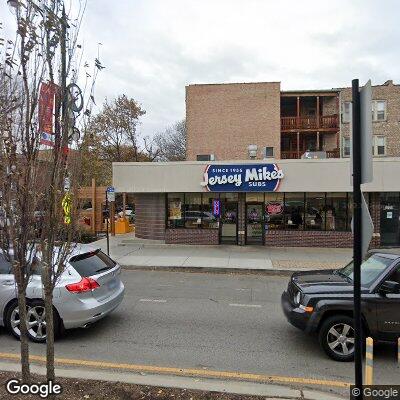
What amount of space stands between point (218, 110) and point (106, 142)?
41.3 ft

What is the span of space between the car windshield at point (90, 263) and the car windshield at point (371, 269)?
404cm

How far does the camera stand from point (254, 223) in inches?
694

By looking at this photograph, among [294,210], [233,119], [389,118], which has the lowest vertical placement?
[294,210]

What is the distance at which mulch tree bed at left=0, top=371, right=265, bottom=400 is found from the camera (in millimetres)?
3734

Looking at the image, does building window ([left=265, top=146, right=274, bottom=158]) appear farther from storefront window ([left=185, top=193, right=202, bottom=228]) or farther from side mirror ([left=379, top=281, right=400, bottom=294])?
side mirror ([left=379, top=281, right=400, bottom=294])

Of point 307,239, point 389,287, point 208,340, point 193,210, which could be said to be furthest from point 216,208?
point 389,287

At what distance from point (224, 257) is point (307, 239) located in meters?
4.93

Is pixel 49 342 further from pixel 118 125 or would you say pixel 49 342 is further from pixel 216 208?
pixel 118 125

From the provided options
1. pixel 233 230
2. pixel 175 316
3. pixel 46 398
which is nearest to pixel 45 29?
pixel 46 398

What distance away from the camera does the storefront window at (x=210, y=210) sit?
1748 centimetres

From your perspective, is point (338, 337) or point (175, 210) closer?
point (338, 337)

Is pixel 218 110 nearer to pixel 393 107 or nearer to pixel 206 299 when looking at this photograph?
pixel 393 107

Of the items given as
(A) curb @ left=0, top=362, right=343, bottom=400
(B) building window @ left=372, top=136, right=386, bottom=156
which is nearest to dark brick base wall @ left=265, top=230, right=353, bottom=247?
(A) curb @ left=0, top=362, right=343, bottom=400

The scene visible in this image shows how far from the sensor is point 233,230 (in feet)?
58.1
